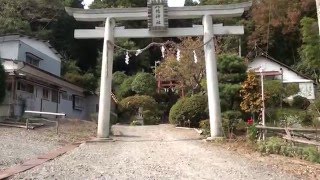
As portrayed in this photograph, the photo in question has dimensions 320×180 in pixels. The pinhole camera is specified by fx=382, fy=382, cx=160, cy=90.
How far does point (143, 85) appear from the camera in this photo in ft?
113

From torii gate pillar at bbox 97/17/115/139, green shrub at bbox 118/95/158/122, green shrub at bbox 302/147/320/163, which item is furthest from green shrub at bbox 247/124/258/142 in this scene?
green shrub at bbox 118/95/158/122

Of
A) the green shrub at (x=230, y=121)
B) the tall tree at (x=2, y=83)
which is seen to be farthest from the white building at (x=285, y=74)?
the tall tree at (x=2, y=83)

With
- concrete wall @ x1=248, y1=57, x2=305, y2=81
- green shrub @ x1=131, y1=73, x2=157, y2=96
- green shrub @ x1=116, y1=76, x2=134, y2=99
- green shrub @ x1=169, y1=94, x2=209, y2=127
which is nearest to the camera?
green shrub @ x1=169, y1=94, x2=209, y2=127

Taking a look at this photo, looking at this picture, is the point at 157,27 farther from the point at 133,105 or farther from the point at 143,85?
the point at 143,85

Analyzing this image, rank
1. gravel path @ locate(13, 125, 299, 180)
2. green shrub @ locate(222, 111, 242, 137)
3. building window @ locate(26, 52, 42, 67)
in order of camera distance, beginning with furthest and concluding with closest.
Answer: building window @ locate(26, 52, 42, 67), green shrub @ locate(222, 111, 242, 137), gravel path @ locate(13, 125, 299, 180)

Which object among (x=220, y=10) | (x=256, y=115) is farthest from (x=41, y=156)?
(x=256, y=115)

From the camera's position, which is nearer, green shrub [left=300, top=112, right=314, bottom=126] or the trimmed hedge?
green shrub [left=300, top=112, right=314, bottom=126]

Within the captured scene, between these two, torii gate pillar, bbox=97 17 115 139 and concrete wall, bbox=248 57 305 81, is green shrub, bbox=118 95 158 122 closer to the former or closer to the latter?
concrete wall, bbox=248 57 305 81

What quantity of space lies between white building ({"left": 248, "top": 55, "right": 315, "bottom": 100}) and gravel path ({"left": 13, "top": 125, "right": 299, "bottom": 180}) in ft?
78.3

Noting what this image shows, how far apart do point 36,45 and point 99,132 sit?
15986 mm

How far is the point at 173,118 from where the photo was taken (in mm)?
24141

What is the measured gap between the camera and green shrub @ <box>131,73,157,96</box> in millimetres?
34312

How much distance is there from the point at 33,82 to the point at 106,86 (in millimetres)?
10765

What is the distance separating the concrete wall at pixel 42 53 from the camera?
2702 centimetres
